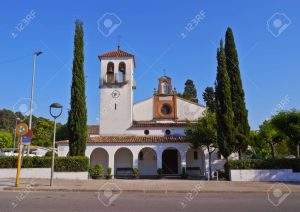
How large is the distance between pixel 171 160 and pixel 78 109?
1527 centimetres

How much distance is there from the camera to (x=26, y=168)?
28969 mm

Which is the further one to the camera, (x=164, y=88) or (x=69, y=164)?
(x=164, y=88)

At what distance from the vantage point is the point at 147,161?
43125mm

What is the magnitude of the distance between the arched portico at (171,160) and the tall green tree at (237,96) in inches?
456

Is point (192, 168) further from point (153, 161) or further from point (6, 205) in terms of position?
point (6, 205)

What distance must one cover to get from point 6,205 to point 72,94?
19.5 m

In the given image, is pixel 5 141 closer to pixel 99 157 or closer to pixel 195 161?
pixel 99 157

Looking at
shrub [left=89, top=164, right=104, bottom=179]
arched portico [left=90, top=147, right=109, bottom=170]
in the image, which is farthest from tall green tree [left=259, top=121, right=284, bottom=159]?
shrub [left=89, top=164, right=104, bottom=179]

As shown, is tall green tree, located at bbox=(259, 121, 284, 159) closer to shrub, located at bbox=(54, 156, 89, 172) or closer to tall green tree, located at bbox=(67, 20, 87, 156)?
tall green tree, located at bbox=(67, 20, 87, 156)

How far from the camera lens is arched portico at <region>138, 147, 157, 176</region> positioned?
42.7 metres

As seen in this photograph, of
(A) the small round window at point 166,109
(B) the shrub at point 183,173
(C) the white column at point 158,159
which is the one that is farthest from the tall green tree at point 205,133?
(A) the small round window at point 166,109

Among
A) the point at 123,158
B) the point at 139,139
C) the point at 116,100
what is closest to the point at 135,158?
the point at 139,139

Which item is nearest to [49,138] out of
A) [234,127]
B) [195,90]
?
[195,90]

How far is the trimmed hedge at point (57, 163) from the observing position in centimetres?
2906
